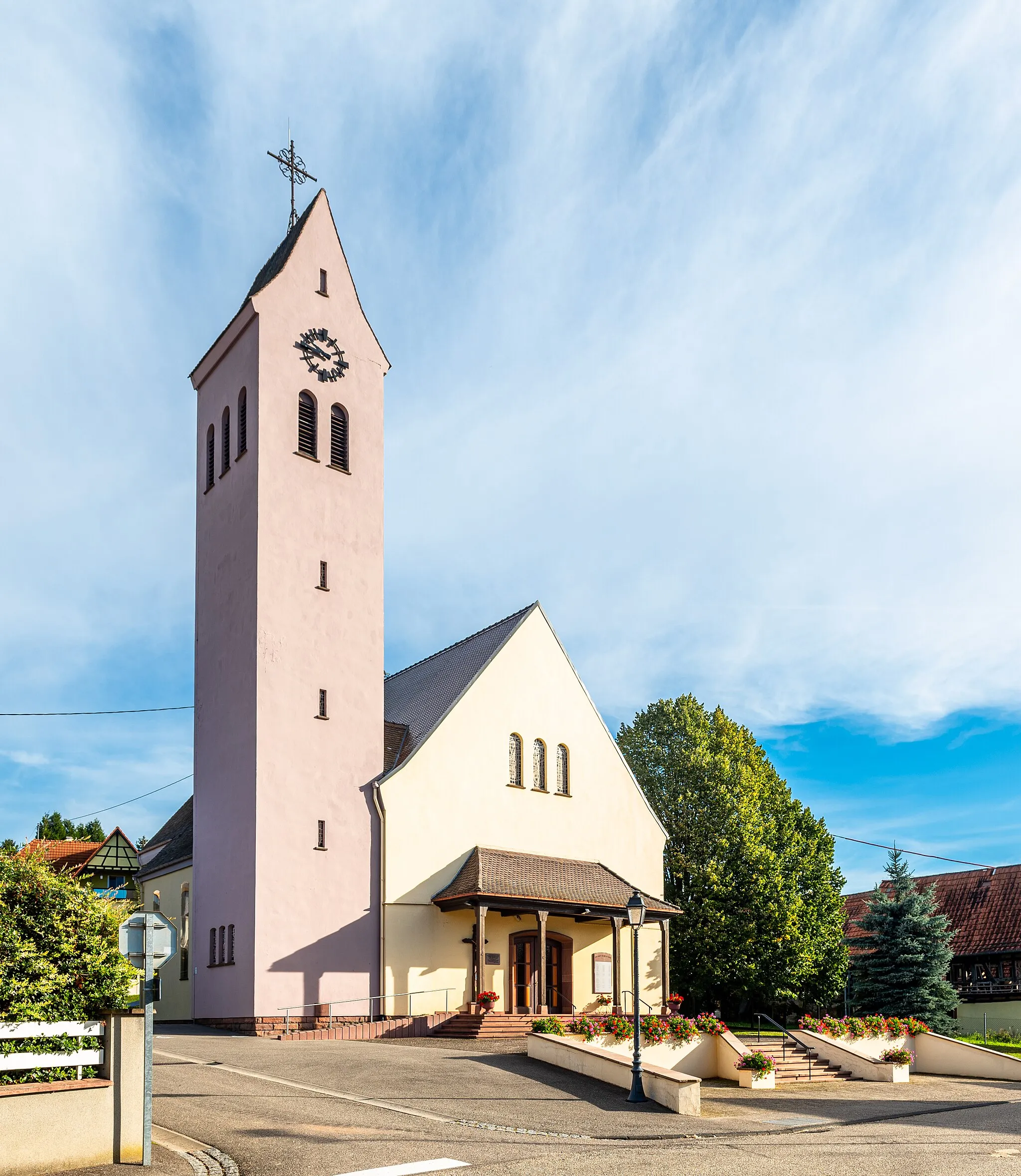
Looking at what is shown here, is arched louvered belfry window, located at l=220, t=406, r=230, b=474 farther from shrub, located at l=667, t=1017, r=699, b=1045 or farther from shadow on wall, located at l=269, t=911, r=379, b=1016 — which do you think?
shrub, located at l=667, t=1017, r=699, b=1045

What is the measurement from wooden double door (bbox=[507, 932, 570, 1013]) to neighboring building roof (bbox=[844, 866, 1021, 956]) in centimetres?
1624

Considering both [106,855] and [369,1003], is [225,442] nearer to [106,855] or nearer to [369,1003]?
[369,1003]

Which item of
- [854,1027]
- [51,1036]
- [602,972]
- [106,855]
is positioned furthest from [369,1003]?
[106,855]

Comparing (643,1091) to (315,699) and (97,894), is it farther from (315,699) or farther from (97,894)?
(315,699)

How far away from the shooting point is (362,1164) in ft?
37.2

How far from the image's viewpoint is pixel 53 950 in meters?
11.3

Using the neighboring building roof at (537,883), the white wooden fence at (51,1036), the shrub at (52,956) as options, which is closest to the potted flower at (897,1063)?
the neighboring building roof at (537,883)

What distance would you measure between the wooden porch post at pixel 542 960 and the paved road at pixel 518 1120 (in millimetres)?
5411

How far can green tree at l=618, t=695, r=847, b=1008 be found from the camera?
37.1 metres

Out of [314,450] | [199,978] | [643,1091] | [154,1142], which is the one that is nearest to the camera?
[154,1142]

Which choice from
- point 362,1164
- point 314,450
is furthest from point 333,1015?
point 362,1164

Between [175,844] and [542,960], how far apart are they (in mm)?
13188

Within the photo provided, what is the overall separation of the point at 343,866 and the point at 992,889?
102 ft

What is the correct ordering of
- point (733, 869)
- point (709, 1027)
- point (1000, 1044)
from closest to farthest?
point (709, 1027) < point (1000, 1044) < point (733, 869)
